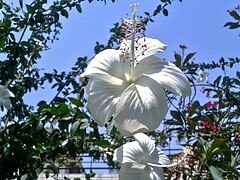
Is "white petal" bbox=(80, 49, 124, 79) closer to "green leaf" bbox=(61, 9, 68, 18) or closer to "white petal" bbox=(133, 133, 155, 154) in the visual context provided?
"white petal" bbox=(133, 133, 155, 154)

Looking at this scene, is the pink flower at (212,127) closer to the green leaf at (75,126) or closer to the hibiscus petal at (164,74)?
the green leaf at (75,126)

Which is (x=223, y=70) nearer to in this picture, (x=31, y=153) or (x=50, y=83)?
(x=50, y=83)

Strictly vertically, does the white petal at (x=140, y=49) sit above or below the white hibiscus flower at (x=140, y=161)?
above

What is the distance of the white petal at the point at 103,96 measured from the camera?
56 centimetres

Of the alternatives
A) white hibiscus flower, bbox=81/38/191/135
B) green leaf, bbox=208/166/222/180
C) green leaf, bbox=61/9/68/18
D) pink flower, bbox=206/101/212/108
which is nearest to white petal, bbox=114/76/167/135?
white hibiscus flower, bbox=81/38/191/135

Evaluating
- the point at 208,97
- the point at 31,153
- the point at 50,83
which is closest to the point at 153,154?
the point at 31,153

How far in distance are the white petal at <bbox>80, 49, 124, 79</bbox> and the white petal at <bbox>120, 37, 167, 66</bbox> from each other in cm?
1

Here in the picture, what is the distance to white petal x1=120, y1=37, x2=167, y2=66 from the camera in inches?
23.3

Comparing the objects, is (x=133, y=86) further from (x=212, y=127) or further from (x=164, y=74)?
(x=212, y=127)

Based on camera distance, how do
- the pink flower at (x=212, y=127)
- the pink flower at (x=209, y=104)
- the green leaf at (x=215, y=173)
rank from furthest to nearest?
the pink flower at (x=209, y=104), the pink flower at (x=212, y=127), the green leaf at (x=215, y=173)

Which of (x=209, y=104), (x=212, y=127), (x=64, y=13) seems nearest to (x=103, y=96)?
(x=212, y=127)

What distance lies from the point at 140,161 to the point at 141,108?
0.21 ft

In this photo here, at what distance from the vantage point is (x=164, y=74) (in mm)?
585

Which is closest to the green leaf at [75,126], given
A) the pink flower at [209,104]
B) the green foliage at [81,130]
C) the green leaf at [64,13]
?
the green foliage at [81,130]
